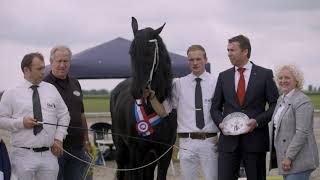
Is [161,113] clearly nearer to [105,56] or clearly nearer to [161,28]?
[161,28]

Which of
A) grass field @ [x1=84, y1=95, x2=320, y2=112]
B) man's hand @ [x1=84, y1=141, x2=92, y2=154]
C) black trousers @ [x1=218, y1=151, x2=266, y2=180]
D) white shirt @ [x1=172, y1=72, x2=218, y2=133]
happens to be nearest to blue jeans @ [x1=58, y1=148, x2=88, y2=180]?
man's hand @ [x1=84, y1=141, x2=92, y2=154]

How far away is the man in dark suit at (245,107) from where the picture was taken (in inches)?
198

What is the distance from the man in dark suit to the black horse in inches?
23.9

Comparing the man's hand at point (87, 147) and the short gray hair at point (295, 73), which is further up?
the short gray hair at point (295, 73)

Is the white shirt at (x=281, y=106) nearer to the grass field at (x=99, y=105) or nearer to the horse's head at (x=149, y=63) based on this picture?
the horse's head at (x=149, y=63)

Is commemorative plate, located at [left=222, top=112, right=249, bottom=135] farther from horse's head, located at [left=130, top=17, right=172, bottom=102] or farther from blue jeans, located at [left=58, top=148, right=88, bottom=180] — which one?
blue jeans, located at [left=58, top=148, right=88, bottom=180]

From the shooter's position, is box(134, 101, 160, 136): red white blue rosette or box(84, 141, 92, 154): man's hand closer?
box(134, 101, 160, 136): red white blue rosette

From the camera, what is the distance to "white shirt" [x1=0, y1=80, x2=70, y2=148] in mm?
4805

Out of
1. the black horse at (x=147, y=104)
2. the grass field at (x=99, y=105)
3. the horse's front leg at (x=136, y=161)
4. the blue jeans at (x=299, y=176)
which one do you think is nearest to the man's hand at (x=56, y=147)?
the black horse at (x=147, y=104)

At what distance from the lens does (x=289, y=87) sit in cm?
473

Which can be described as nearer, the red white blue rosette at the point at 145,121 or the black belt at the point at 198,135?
the black belt at the point at 198,135

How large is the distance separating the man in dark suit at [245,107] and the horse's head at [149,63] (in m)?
0.54

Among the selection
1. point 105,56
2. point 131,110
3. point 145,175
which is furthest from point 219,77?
point 105,56

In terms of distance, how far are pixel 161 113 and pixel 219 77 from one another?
676 millimetres
